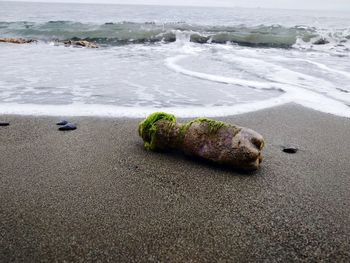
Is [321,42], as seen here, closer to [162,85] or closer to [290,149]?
[162,85]

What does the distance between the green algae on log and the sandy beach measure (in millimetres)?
105

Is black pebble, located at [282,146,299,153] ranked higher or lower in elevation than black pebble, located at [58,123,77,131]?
higher

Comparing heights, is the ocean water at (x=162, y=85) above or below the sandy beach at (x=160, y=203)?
below

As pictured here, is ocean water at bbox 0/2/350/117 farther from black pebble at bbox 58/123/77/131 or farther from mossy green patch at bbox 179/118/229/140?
mossy green patch at bbox 179/118/229/140

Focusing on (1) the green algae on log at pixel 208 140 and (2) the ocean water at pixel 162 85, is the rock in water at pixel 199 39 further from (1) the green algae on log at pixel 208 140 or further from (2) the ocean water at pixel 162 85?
(1) the green algae on log at pixel 208 140

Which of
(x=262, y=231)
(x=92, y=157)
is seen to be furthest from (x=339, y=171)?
(x=92, y=157)

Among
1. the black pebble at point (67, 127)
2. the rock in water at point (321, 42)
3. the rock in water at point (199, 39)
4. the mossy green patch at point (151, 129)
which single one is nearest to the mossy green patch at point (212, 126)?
the mossy green patch at point (151, 129)

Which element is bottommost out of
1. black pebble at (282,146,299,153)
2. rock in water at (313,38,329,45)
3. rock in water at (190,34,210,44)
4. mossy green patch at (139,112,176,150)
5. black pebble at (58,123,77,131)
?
rock in water at (190,34,210,44)

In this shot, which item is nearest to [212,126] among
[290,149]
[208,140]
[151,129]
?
[208,140]

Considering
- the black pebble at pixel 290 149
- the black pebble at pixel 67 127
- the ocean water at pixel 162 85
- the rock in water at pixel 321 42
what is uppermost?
the black pebble at pixel 290 149

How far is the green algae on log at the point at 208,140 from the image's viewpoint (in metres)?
3.05

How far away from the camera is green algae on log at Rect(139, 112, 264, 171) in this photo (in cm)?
305

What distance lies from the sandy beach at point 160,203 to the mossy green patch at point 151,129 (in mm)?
115

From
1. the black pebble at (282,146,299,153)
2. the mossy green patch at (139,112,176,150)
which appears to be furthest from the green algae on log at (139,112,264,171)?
the black pebble at (282,146,299,153)
